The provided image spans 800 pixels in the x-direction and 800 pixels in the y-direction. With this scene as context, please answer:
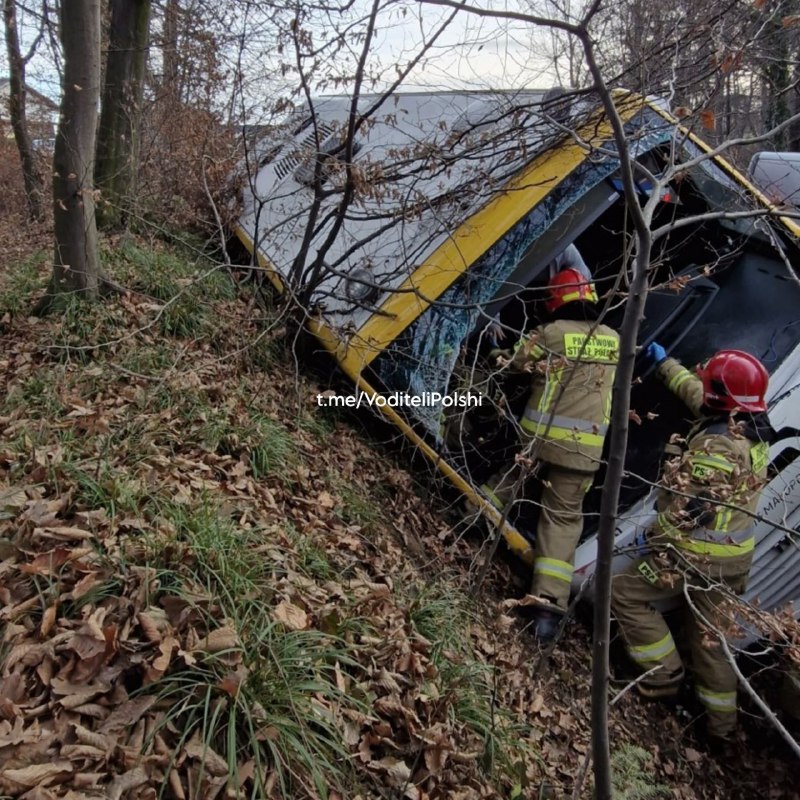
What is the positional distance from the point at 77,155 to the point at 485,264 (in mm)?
2538

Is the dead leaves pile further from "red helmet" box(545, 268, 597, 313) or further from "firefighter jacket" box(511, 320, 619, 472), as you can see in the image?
"red helmet" box(545, 268, 597, 313)

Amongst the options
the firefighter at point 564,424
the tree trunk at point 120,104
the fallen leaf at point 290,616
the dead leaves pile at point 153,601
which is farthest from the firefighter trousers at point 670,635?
the tree trunk at point 120,104

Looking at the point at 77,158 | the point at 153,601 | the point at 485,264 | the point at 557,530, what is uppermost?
the point at 77,158

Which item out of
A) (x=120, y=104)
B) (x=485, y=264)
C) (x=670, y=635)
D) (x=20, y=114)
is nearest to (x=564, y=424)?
(x=485, y=264)

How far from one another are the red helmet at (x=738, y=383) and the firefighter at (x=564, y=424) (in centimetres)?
58

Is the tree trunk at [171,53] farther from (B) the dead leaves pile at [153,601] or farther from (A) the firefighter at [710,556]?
(A) the firefighter at [710,556]

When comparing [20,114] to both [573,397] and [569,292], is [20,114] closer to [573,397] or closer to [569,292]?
[569,292]

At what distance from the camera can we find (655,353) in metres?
4.19

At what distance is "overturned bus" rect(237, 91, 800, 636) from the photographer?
133 inches

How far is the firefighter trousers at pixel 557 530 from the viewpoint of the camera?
3578 millimetres

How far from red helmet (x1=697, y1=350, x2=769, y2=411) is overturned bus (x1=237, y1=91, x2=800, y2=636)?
1.19ft

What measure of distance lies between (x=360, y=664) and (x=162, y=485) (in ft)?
3.58

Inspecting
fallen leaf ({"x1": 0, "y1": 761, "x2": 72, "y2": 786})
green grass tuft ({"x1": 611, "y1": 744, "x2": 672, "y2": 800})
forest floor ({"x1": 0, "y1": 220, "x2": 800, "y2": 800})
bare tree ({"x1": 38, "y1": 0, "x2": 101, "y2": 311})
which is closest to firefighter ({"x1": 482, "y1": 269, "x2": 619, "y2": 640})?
forest floor ({"x1": 0, "y1": 220, "x2": 800, "y2": 800})

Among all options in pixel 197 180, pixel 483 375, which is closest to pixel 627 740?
pixel 483 375
